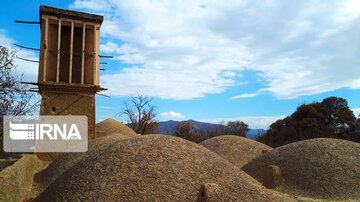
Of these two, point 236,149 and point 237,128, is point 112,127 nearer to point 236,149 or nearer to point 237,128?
point 236,149

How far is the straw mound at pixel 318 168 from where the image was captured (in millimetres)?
10883

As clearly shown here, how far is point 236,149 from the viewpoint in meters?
→ 19.2

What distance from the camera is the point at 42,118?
14.9 m

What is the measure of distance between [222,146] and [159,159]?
12320mm

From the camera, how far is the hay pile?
1822cm

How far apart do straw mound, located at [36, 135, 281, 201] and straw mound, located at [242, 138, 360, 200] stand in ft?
13.5

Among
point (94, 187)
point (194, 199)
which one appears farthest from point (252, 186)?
point (94, 187)

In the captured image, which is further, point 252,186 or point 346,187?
point 346,187

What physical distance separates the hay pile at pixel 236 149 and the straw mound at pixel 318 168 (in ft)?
13.1

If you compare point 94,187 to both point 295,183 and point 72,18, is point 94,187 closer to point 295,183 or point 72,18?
point 295,183

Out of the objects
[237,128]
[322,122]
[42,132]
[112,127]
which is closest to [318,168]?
[42,132]

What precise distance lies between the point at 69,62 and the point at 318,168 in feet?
34.2

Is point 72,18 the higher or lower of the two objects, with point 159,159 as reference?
higher

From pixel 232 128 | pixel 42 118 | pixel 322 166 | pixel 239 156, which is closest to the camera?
pixel 322 166
